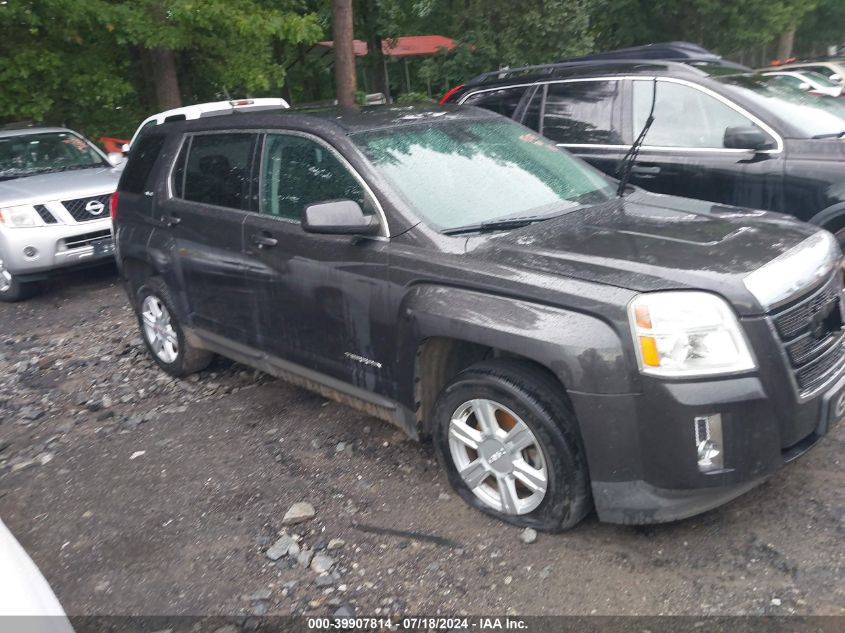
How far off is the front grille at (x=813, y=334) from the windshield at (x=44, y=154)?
8.69m

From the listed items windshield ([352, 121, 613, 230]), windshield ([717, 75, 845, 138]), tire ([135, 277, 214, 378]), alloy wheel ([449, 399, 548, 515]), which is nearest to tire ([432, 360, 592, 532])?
alloy wheel ([449, 399, 548, 515])

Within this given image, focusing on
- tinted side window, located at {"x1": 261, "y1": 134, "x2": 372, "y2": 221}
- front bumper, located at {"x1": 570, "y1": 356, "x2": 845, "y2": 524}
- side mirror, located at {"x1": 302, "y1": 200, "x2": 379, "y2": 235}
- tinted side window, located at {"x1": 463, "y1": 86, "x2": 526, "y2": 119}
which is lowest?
front bumper, located at {"x1": 570, "y1": 356, "x2": 845, "y2": 524}

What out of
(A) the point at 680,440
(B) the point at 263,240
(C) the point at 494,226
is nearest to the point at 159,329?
(B) the point at 263,240

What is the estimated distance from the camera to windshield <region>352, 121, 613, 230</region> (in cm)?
387

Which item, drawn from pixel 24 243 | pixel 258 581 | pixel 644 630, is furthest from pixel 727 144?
pixel 24 243

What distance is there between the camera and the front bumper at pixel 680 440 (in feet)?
9.60

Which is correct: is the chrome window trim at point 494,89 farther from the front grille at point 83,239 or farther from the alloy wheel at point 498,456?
the alloy wheel at point 498,456

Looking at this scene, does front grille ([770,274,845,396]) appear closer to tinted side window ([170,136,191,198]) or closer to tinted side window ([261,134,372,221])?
tinted side window ([261,134,372,221])

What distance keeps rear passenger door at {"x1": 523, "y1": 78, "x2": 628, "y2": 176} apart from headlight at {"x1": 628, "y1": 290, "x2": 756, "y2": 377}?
3.40m

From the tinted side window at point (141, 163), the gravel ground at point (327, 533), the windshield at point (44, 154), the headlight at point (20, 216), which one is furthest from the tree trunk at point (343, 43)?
the gravel ground at point (327, 533)

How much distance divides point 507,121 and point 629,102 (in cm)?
196

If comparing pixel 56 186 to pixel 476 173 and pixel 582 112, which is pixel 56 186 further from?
pixel 476 173

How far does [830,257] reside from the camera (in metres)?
3.52

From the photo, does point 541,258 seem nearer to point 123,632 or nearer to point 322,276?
point 322,276
